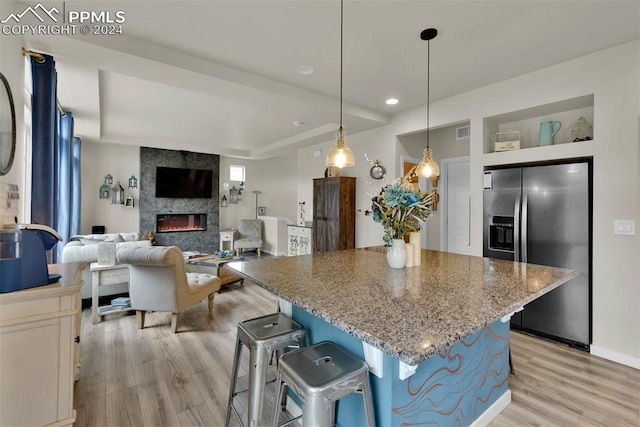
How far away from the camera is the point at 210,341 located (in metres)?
2.88

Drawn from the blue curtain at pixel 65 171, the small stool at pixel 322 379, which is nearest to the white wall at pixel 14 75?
the blue curtain at pixel 65 171

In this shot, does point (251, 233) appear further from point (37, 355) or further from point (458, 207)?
point (37, 355)

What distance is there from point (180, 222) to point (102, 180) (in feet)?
6.16

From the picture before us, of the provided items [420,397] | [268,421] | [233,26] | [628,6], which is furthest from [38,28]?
[628,6]

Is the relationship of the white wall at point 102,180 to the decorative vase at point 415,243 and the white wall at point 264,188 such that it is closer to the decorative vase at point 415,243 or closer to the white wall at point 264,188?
the white wall at point 264,188

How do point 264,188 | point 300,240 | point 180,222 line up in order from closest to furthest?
point 300,240, point 180,222, point 264,188

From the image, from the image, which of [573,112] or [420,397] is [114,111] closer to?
[420,397]

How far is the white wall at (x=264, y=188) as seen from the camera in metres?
8.14

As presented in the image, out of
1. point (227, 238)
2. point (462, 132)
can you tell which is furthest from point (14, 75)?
point (227, 238)

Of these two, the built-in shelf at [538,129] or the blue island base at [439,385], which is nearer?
the blue island base at [439,385]

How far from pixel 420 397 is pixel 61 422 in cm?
193

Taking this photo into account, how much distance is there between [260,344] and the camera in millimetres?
1482

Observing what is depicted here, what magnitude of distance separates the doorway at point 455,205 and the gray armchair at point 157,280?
4088 mm

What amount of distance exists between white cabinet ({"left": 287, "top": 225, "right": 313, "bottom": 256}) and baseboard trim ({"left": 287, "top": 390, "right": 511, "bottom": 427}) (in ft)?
13.1
